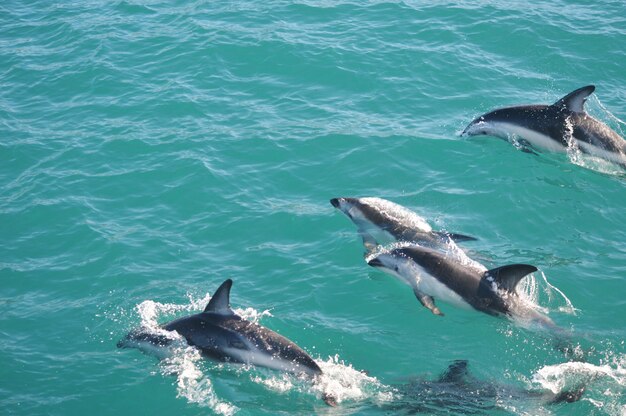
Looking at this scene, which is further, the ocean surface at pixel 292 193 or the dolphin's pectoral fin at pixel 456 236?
the dolphin's pectoral fin at pixel 456 236

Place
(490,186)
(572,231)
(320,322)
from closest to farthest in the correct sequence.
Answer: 1. (320,322)
2. (572,231)
3. (490,186)

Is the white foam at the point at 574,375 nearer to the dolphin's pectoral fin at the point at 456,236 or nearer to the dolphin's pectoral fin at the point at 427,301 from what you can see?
the dolphin's pectoral fin at the point at 427,301

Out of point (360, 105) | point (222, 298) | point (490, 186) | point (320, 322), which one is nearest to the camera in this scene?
point (222, 298)

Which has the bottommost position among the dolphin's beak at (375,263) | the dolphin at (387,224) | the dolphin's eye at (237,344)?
the dolphin's eye at (237,344)

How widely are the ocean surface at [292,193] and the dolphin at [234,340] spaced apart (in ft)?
0.97

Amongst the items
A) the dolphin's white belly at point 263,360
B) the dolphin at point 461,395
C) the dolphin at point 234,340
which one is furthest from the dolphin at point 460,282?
the dolphin's white belly at point 263,360

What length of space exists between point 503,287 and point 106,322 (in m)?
8.47

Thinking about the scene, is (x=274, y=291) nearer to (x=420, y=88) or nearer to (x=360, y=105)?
(x=360, y=105)

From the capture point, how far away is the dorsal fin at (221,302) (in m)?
14.8

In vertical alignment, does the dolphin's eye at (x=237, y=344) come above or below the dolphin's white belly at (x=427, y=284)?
below

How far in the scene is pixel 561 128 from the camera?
20.3 metres

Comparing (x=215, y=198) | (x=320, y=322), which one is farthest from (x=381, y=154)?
(x=320, y=322)

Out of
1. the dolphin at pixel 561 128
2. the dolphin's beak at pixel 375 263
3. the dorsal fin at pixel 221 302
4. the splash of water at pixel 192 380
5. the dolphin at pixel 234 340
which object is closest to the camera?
the splash of water at pixel 192 380

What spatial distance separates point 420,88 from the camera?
80.1ft
